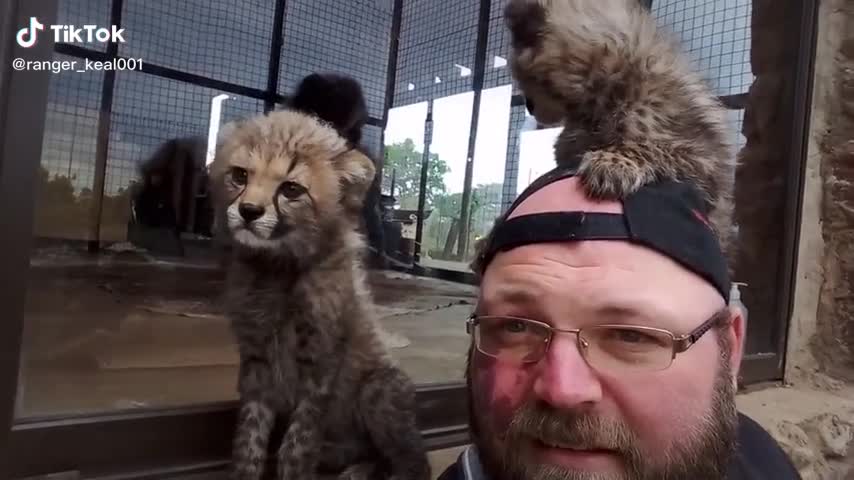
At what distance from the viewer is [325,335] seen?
0.80 metres

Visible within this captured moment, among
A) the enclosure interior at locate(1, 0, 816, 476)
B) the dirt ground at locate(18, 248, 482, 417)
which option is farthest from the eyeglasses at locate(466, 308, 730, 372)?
the dirt ground at locate(18, 248, 482, 417)

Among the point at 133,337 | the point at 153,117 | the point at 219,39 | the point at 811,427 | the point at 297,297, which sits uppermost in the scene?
the point at 219,39

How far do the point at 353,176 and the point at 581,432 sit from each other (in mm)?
395

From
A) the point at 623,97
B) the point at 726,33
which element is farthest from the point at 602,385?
the point at 726,33

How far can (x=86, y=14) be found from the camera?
0.79 metres

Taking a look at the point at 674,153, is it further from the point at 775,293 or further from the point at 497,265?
the point at 775,293

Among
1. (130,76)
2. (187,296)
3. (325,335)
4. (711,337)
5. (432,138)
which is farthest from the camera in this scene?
(432,138)

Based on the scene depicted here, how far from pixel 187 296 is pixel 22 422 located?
0.33 meters

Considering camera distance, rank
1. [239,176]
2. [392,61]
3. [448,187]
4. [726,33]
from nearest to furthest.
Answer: [239,176] < [392,61] < [448,187] < [726,33]

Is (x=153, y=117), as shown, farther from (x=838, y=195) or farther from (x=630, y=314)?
(x=838, y=195)

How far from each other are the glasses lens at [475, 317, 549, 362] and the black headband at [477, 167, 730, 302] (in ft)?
0.22

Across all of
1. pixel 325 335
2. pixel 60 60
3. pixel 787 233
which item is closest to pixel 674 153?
pixel 325 335

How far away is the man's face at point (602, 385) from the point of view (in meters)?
0.54

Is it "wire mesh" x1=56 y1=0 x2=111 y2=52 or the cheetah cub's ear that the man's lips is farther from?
"wire mesh" x1=56 y1=0 x2=111 y2=52
